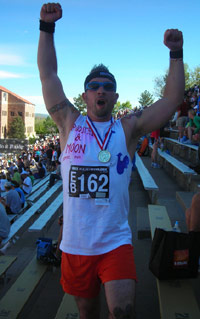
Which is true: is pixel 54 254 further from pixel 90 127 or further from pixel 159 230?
pixel 90 127

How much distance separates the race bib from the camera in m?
1.90

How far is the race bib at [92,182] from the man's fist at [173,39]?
0.93 meters

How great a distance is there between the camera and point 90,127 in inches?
80.5

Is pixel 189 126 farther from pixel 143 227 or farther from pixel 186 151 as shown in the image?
pixel 143 227

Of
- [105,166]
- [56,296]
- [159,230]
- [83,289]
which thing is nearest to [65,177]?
[105,166]

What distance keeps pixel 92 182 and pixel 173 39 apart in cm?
109

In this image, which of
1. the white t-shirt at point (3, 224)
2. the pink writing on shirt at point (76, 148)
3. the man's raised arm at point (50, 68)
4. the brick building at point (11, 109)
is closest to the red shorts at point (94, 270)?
the pink writing on shirt at point (76, 148)

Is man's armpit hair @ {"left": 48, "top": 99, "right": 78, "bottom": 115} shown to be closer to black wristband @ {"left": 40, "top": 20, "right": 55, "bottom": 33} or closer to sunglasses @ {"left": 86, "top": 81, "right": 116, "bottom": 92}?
sunglasses @ {"left": 86, "top": 81, "right": 116, "bottom": 92}

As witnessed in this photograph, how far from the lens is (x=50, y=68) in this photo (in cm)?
209

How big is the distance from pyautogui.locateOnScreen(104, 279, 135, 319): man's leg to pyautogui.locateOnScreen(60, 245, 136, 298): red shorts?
0.11 feet

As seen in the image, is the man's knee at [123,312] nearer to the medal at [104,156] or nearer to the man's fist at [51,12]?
the medal at [104,156]

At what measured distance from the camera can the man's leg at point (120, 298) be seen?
1.69m

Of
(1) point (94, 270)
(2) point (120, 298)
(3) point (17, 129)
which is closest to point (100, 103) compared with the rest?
(1) point (94, 270)

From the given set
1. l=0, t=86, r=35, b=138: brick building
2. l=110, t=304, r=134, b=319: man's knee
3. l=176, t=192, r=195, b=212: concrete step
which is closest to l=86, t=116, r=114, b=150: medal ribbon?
l=110, t=304, r=134, b=319: man's knee
